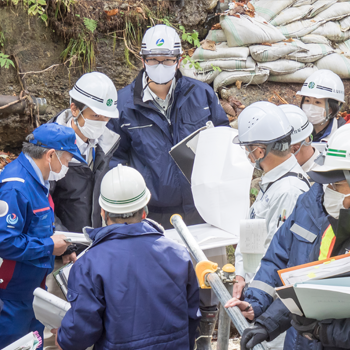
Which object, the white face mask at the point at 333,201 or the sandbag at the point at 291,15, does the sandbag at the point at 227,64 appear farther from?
the white face mask at the point at 333,201

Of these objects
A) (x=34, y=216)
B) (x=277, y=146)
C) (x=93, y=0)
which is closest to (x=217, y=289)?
(x=277, y=146)

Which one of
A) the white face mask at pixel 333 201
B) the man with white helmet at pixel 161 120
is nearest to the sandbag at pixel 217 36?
the man with white helmet at pixel 161 120

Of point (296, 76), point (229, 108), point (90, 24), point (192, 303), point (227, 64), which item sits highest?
point (90, 24)

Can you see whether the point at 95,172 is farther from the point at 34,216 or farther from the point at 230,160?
the point at 230,160

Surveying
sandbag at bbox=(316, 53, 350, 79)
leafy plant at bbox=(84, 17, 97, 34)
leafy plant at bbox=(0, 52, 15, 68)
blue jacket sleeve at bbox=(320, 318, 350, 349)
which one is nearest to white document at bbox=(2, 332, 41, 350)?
blue jacket sleeve at bbox=(320, 318, 350, 349)

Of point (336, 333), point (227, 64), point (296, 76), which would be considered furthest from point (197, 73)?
point (336, 333)

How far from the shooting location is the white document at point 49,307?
2.07 m

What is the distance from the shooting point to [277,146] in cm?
245

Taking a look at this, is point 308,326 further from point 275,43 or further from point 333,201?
point 275,43

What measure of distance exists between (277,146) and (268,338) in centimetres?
A: 106

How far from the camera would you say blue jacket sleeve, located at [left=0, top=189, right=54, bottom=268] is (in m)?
2.34

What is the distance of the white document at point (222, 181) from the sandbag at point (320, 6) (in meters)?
4.20

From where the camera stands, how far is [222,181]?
283 cm

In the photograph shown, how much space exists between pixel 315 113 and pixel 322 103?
0.12m
